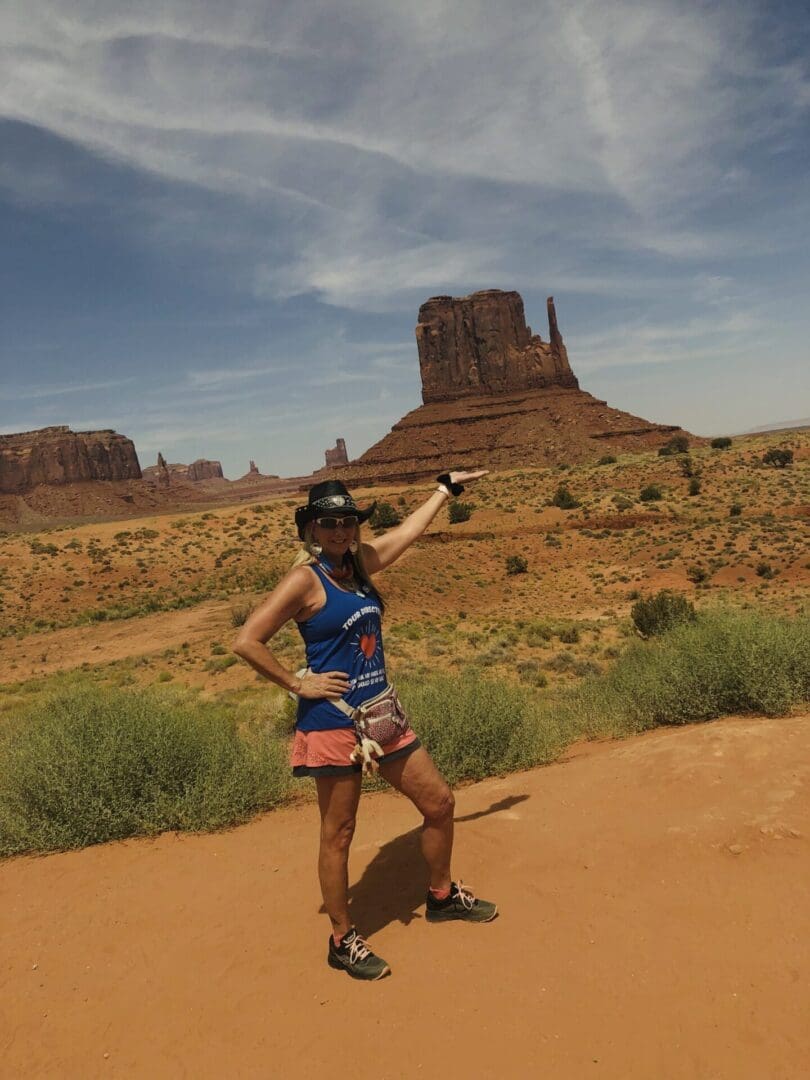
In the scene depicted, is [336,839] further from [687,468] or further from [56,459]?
[56,459]

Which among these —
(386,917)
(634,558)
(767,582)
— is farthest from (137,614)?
(386,917)

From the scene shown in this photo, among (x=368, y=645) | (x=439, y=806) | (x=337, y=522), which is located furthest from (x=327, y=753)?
(x=337, y=522)

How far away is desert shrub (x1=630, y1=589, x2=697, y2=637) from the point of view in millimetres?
16859

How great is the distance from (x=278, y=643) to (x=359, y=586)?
16136 millimetres

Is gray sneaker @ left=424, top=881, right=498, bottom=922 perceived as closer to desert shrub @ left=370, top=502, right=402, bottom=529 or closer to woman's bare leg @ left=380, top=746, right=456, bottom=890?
woman's bare leg @ left=380, top=746, right=456, bottom=890

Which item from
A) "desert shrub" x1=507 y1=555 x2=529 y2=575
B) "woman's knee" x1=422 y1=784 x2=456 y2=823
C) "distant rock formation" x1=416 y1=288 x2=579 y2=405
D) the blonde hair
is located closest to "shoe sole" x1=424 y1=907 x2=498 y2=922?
"woman's knee" x1=422 y1=784 x2=456 y2=823

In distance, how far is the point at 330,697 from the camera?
3.20 meters

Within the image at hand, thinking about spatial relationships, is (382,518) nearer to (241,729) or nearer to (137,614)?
(137,614)

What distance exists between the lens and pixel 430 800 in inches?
135

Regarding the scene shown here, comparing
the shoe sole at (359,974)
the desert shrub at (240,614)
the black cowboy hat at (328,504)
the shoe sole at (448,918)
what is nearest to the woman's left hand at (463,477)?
the black cowboy hat at (328,504)

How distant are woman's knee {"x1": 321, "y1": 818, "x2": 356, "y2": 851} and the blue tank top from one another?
19.8 inches

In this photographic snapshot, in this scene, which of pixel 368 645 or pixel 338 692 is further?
pixel 368 645

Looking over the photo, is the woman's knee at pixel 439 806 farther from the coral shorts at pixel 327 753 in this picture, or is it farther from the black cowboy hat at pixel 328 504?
the black cowboy hat at pixel 328 504

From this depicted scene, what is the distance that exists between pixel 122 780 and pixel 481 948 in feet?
11.8
